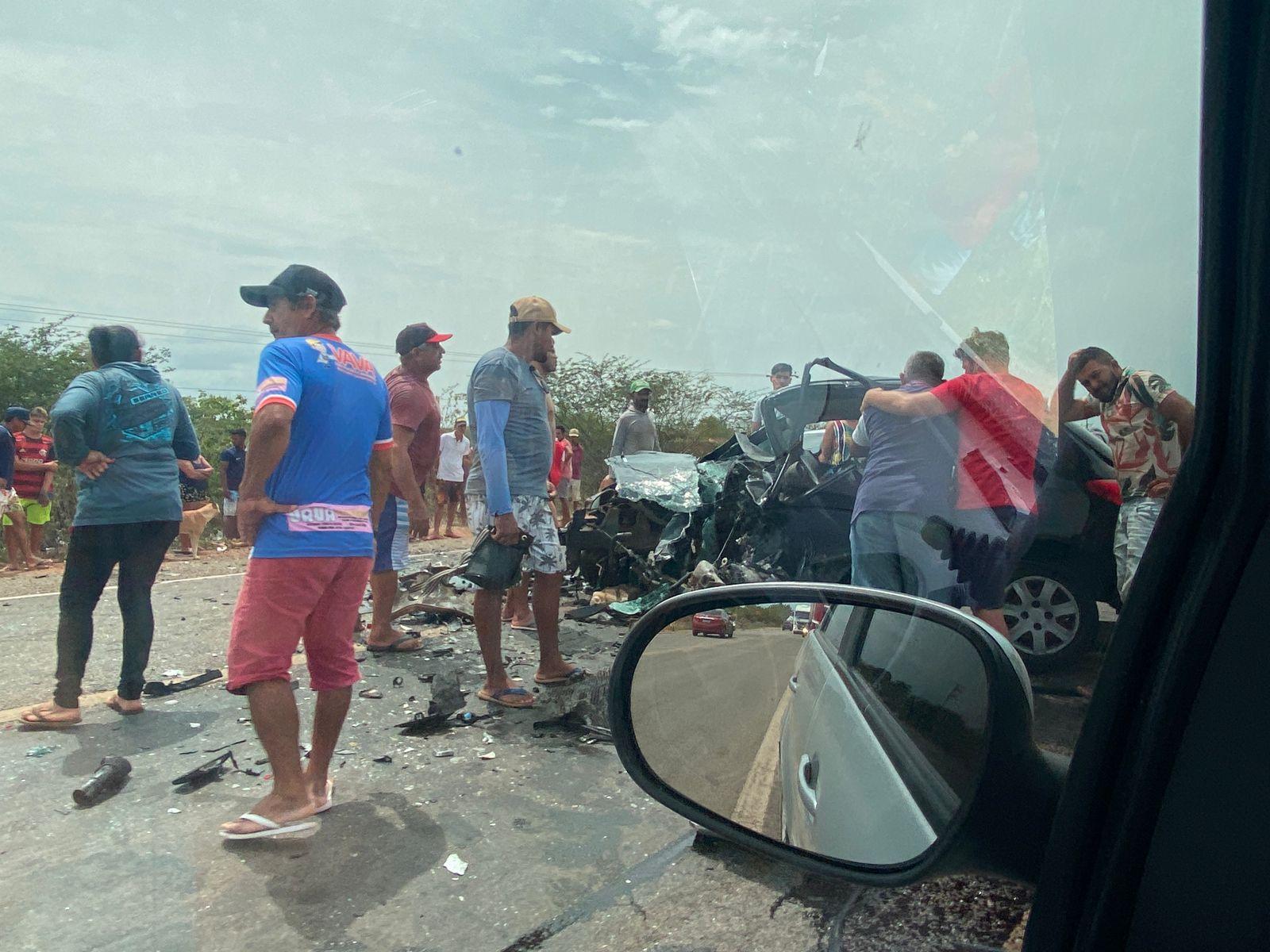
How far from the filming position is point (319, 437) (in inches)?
124

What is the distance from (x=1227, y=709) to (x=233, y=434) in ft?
45.7

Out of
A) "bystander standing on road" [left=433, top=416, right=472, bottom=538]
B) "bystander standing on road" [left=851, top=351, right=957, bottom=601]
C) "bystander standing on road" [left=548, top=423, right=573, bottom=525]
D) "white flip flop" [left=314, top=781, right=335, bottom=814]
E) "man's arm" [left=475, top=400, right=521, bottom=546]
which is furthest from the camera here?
"bystander standing on road" [left=433, top=416, right=472, bottom=538]

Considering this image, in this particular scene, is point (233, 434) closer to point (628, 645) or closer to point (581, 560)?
point (581, 560)

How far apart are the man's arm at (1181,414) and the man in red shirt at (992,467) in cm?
20

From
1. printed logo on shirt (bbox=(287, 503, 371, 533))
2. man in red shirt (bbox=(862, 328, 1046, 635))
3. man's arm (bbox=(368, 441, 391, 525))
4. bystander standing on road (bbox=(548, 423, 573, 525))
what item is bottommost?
bystander standing on road (bbox=(548, 423, 573, 525))

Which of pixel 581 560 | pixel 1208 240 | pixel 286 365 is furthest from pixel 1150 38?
pixel 581 560

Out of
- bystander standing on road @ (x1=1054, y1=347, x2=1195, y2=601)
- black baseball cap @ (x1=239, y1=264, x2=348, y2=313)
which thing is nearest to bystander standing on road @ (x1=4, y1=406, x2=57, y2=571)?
black baseball cap @ (x1=239, y1=264, x2=348, y2=313)

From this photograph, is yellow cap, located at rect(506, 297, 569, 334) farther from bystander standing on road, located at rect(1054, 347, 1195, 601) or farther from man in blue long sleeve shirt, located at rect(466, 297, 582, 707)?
bystander standing on road, located at rect(1054, 347, 1195, 601)

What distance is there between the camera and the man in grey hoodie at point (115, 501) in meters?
4.15

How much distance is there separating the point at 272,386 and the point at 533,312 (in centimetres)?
168

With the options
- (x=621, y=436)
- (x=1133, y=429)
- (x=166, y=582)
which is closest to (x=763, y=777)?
(x=1133, y=429)

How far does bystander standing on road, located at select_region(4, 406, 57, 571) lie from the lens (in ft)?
33.8

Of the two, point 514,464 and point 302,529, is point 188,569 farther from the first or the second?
point 302,529

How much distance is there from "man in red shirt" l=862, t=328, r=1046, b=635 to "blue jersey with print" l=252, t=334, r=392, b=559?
90.8 inches
